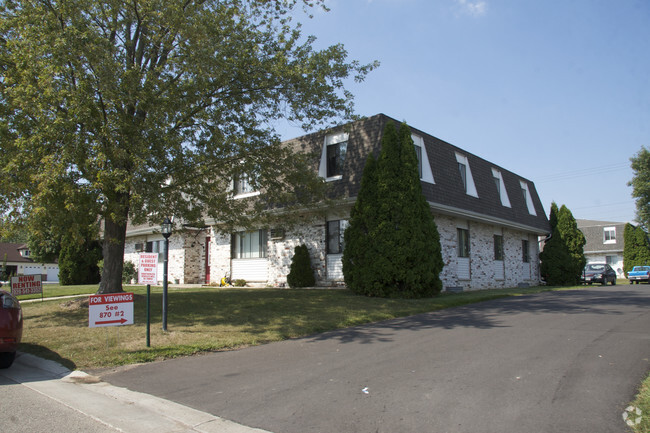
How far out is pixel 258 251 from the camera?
67.2 ft

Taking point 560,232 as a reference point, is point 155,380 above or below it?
below

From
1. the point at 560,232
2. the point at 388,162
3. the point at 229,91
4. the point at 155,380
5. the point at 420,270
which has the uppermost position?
the point at 229,91

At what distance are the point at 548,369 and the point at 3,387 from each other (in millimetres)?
7368

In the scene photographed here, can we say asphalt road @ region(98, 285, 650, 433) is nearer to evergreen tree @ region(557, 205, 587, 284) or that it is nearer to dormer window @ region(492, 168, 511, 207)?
dormer window @ region(492, 168, 511, 207)

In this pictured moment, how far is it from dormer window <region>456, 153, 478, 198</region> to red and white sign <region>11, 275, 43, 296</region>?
53.9 ft

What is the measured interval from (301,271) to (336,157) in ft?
15.2

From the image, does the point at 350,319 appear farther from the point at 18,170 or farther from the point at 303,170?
the point at 18,170

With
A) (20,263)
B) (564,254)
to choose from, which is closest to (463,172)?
(564,254)

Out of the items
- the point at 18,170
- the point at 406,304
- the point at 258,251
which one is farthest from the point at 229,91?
the point at 258,251

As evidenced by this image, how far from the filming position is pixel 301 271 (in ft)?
57.4

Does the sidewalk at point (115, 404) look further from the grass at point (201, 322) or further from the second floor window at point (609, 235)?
the second floor window at point (609, 235)

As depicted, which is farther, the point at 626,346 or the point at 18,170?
the point at 18,170

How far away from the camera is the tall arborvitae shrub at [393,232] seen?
46.7ft

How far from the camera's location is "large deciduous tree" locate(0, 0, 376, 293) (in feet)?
30.6
